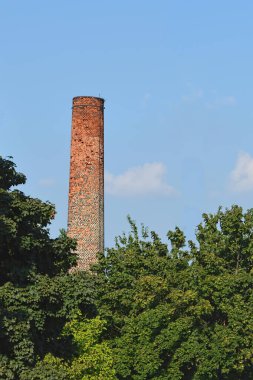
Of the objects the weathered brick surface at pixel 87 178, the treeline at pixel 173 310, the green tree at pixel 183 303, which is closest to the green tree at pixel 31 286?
the treeline at pixel 173 310

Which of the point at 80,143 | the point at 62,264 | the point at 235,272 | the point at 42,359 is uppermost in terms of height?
the point at 80,143

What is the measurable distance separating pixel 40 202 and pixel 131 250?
1804 centimetres

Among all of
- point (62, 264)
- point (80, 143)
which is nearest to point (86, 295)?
point (62, 264)

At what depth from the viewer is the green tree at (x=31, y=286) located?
29.9 meters

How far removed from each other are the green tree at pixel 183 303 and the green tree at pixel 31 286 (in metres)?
12.8

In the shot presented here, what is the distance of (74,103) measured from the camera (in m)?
57.8

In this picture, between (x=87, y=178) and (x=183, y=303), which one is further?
(x=87, y=178)

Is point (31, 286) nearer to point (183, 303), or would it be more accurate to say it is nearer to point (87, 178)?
point (183, 303)

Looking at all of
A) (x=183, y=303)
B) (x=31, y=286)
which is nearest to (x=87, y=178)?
(x=183, y=303)

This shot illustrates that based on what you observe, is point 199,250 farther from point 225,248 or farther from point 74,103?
point 74,103

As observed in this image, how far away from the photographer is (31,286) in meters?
30.9

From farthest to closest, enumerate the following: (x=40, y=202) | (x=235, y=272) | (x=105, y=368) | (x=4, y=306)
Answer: (x=235, y=272) < (x=105, y=368) < (x=40, y=202) < (x=4, y=306)

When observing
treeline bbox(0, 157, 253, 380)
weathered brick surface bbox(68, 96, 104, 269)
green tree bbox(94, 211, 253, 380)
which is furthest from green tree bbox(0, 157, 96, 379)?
weathered brick surface bbox(68, 96, 104, 269)

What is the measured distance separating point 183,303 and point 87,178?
11.5 m
